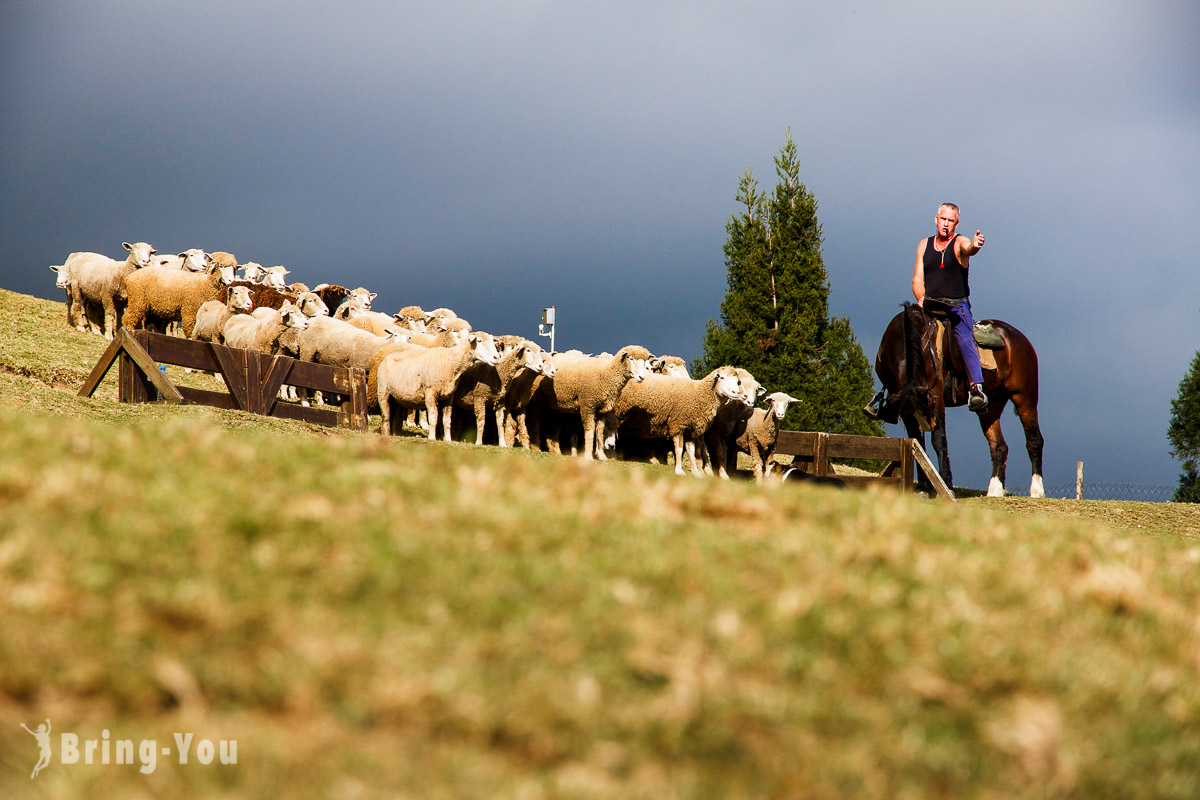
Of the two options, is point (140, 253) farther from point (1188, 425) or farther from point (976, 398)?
point (1188, 425)

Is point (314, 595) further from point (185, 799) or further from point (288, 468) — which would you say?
point (288, 468)

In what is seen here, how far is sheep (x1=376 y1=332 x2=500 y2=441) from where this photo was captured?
1938 cm

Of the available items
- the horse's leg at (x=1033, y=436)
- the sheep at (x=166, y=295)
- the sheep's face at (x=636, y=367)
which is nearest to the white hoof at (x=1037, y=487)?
the horse's leg at (x=1033, y=436)

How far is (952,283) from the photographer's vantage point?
1741 cm

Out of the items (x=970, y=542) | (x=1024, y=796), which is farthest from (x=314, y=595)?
(x=970, y=542)

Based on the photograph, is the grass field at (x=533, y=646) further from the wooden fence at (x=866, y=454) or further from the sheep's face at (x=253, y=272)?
the sheep's face at (x=253, y=272)

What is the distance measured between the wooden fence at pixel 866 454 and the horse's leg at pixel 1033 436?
3125 millimetres

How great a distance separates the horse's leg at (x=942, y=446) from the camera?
17.5m

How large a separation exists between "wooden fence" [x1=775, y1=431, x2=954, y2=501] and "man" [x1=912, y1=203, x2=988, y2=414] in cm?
154

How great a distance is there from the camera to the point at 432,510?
15.2 ft

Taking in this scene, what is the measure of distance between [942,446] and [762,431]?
4.71 meters

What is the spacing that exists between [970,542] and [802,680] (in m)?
2.24

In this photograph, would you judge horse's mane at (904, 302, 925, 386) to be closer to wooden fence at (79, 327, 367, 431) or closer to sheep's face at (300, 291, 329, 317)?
wooden fence at (79, 327, 367, 431)

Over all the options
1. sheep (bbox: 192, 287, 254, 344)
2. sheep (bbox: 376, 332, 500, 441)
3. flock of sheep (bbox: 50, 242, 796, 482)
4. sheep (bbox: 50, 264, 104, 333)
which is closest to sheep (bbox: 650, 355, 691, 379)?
flock of sheep (bbox: 50, 242, 796, 482)
